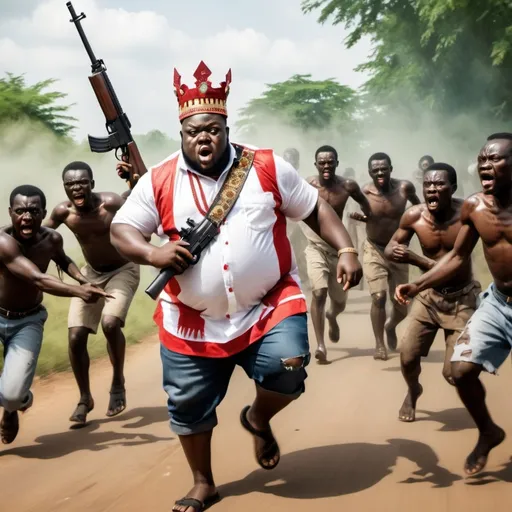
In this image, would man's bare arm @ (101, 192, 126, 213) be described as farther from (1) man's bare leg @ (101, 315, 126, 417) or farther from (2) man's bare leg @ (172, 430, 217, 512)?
(2) man's bare leg @ (172, 430, 217, 512)

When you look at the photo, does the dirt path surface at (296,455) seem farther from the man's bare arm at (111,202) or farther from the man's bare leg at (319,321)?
the man's bare arm at (111,202)

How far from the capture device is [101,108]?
9.35 metres

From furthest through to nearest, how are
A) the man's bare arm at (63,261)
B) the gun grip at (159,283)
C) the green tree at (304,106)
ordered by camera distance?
the green tree at (304,106) → the man's bare arm at (63,261) → the gun grip at (159,283)

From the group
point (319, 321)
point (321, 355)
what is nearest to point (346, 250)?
point (321, 355)

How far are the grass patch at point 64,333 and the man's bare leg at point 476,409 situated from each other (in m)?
5.55

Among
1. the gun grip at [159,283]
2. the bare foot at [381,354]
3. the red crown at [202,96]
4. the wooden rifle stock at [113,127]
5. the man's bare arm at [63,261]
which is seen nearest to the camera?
the gun grip at [159,283]

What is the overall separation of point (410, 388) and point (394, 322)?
318cm

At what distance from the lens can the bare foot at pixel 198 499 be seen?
5250 millimetres

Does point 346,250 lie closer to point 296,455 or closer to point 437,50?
point 296,455

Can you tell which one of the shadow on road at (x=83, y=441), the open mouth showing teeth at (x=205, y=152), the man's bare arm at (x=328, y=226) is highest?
the open mouth showing teeth at (x=205, y=152)

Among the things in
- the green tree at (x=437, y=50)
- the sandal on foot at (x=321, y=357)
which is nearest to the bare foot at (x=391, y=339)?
the sandal on foot at (x=321, y=357)

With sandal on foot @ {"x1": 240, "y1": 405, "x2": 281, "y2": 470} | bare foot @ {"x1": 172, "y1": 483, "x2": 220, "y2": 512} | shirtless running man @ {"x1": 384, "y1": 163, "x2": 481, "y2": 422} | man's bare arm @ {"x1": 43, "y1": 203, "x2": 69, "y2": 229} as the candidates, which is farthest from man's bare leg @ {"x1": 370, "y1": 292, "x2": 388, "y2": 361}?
bare foot @ {"x1": 172, "y1": 483, "x2": 220, "y2": 512}

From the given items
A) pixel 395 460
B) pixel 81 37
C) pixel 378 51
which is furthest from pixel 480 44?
pixel 395 460

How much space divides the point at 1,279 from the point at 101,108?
9.17 feet
